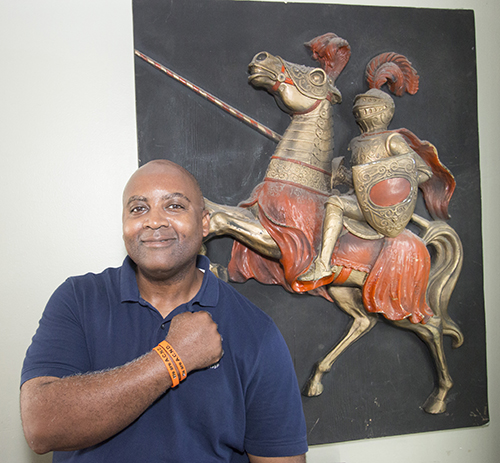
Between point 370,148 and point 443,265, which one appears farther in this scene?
point 443,265

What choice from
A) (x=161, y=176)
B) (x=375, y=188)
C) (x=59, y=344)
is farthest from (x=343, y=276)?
(x=59, y=344)

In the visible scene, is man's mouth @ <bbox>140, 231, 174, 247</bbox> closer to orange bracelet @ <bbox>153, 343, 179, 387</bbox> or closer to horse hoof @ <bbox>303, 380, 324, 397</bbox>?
orange bracelet @ <bbox>153, 343, 179, 387</bbox>

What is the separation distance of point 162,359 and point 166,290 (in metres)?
0.25

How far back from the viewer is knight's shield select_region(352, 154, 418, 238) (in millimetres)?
1675

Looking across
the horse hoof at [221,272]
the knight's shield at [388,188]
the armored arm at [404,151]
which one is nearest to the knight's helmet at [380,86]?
the armored arm at [404,151]

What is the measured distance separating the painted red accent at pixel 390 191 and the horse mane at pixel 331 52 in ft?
1.65

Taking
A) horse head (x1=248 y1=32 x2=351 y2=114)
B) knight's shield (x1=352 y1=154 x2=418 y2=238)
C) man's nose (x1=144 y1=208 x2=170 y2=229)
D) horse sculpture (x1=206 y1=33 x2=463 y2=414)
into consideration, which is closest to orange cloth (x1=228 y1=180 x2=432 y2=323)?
horse sculpture (x1=206 y1=33 x2=463 y2=414)

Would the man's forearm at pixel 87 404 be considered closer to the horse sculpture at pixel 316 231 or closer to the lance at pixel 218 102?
the horse sculpture at pixel 316 231

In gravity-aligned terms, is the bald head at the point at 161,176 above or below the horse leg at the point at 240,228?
above

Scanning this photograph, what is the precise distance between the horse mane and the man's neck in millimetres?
1103

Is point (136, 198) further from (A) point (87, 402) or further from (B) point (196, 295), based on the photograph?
(A) point (87, 402)

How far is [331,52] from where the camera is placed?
1.81m

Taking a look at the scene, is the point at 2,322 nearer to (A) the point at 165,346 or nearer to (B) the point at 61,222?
(B) the point at 61,222

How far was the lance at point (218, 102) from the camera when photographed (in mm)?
1749
